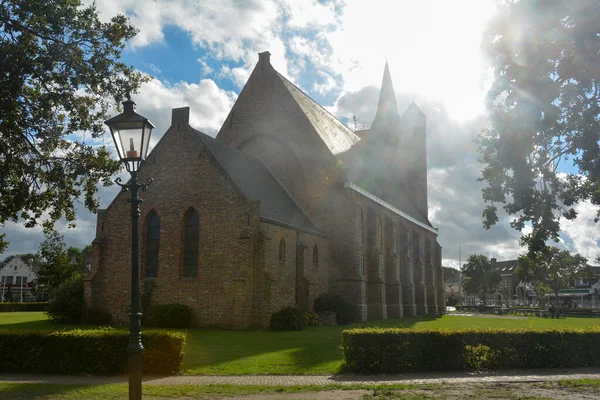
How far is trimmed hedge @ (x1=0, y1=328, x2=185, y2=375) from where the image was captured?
13.4 meters

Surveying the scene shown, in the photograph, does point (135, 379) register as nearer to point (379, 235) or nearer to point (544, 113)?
point (544, 113)

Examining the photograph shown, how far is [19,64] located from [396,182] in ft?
149

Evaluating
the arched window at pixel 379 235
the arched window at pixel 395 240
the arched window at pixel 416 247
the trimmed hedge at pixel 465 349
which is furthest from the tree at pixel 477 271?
the trimmed hedge at pixel 465 349

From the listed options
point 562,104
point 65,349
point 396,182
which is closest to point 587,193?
point 562,104

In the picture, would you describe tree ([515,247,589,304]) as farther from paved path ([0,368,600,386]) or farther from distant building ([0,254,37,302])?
distant building ([0,254,37,302])

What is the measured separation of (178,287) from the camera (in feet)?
87.4

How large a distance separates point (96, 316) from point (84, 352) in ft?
49.9

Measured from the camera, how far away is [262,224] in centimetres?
2542

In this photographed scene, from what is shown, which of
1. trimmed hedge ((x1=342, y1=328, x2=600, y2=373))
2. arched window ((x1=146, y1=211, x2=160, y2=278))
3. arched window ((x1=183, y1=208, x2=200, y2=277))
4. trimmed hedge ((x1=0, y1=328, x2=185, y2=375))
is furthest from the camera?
arched window ((x1=146, y1=211, x2=160, y2=278))

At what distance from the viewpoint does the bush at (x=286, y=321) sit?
81.1 ft

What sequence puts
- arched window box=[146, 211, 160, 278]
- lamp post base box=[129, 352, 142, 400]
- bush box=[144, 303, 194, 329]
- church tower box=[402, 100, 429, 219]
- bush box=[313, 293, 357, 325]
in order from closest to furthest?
1. lamp post base box=[129, 352, 142, 400]
2. bush box=[144, 303, 194, 329]
3. arched window box=[146, 211, 160, 278]
4. bush box=[313, 293, 357, 325]
5. church tower box=[402, 100, 429, 219]

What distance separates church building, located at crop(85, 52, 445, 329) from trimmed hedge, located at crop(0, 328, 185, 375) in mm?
10949

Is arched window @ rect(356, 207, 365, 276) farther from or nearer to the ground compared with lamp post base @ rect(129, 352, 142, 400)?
farther from the ground

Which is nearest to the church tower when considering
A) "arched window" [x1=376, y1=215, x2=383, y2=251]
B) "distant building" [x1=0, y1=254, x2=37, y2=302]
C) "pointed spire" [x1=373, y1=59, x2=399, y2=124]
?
"pointed spire" [x1=373, y1=59, x2=399, y2=124]
